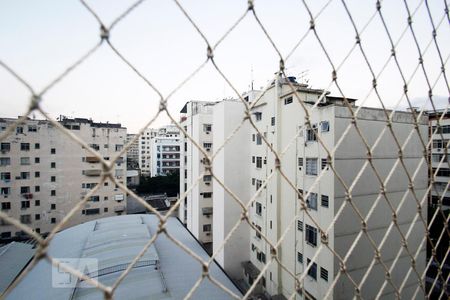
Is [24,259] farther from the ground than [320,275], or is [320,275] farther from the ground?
[320,275]

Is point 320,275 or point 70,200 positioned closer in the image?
point 320,275

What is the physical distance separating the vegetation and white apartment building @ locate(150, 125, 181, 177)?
135 inches

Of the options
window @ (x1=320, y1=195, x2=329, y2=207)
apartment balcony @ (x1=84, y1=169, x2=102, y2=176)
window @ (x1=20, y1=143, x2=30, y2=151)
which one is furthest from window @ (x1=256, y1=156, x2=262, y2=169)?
window @ (x1=20, y1=143, x2=30, y2=151)

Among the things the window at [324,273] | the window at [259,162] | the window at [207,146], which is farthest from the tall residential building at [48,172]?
the window at [324,273]

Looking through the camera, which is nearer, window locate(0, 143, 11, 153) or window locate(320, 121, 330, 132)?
window locate(320, 121, 330, 132)

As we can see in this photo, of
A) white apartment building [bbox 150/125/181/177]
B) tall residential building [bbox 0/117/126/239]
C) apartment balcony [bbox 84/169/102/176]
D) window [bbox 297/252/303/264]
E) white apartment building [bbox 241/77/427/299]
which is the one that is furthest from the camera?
white apartment building [bbox 150/125/181/177]

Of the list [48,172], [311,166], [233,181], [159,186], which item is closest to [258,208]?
[233,181]

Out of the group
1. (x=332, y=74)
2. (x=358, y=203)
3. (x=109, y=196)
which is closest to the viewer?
(x=332, y=74)

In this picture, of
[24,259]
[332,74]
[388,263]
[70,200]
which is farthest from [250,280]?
[70,200]

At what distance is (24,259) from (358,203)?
7.44 m

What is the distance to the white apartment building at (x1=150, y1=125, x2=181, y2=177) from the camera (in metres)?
16.9

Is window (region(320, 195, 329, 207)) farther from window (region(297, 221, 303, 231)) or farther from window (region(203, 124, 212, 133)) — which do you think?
window (region(203, 124, 212, 133))

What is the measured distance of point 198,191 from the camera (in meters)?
7.42

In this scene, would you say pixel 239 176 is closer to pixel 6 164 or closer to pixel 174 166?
pixel 6 164
